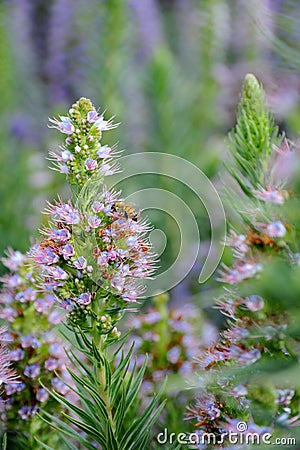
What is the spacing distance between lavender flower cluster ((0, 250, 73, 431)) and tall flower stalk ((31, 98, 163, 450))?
0.23 feet

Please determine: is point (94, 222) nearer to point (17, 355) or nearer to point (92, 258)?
point (92, 258)

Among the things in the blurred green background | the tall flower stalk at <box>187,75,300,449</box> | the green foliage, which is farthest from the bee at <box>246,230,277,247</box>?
the blurred green background

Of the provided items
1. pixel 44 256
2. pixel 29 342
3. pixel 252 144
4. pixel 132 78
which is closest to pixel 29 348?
pixel 29 342

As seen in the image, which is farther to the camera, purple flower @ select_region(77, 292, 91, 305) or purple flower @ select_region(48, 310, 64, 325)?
purple flower @ select_region(48, 310, 64, 325)

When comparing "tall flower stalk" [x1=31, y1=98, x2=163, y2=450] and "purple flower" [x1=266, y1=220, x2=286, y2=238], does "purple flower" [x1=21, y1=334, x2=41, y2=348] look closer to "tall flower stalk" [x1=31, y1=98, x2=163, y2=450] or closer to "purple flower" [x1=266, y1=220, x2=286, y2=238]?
"tall flower stalk" [x1=31, y1=98, x2=163, y2=450]

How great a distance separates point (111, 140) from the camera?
1.12 metres

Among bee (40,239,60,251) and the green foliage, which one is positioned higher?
bee (40,239,60,251)

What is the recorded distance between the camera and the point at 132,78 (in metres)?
1.32

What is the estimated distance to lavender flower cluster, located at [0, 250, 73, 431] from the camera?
50 centimetres

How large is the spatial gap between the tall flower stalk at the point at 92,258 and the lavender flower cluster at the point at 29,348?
0.07 m

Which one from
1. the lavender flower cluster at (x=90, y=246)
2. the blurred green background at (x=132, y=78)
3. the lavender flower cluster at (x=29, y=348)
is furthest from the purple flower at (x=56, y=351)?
the blurred green background at (x=132, y=78)

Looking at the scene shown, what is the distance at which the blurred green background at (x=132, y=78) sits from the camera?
1070 millimetres

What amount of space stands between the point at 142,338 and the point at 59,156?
0.24 metres

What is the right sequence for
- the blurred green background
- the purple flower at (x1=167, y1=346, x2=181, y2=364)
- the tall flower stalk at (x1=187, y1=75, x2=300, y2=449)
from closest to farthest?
the tall flower stalk at (x1=187, y1=75, x2=300, y2=449), the purple flower at (x1=167, y1=346, x2=181, y2=364), the blurred green background
